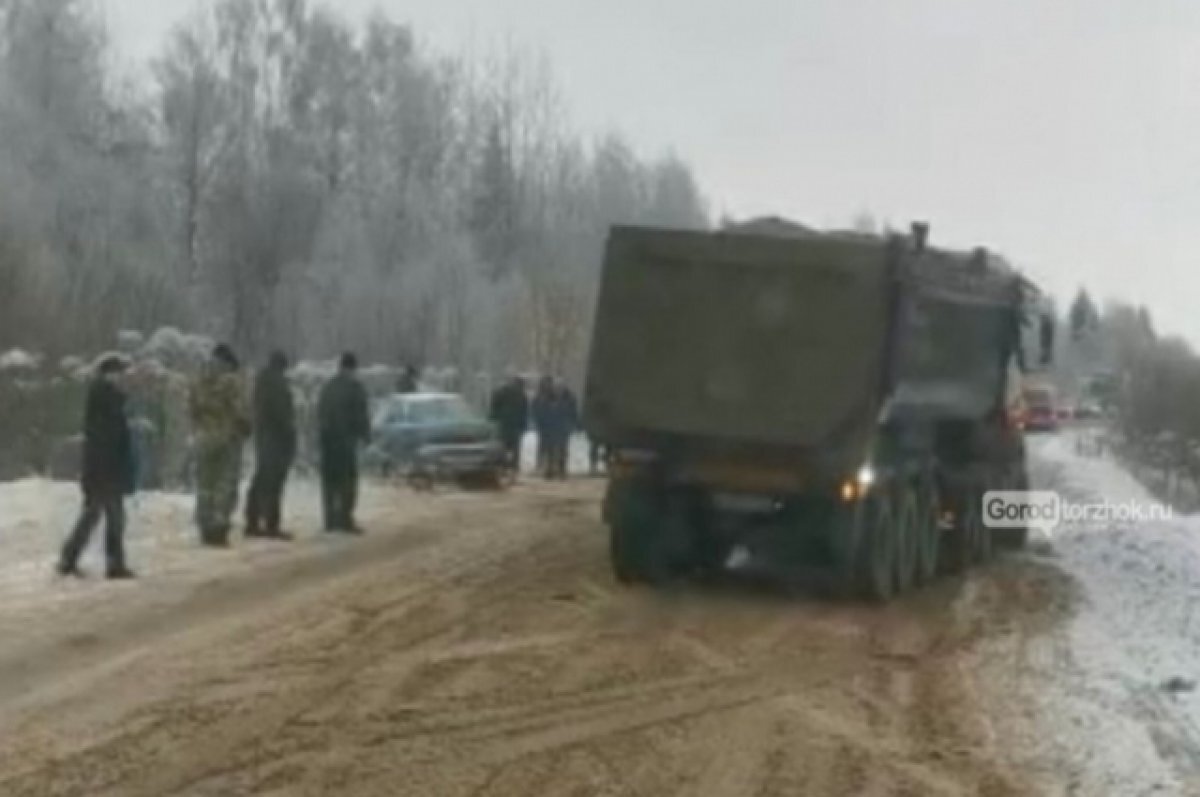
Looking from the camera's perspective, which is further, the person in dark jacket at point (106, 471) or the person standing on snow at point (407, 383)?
the person standing on snow at point (407, 383)

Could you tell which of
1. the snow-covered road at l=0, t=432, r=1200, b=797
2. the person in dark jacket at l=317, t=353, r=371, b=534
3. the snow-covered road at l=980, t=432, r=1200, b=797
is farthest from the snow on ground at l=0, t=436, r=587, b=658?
the snow-covered road at l=980, t=432, r=1200, b=797

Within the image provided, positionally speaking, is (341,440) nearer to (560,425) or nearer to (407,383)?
(560,425)

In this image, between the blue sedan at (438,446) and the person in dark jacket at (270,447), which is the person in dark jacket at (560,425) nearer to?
the blue sedan at (438,446)

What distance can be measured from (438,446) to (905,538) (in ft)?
49.3

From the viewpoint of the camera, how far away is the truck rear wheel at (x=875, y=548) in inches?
750

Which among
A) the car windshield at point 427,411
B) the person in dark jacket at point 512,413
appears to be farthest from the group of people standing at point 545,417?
the car windshield at point 427,411

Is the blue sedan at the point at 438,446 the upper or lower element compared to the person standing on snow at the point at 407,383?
lower

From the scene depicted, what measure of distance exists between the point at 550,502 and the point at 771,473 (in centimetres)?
1293

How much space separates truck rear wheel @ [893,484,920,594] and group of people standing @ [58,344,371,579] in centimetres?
626

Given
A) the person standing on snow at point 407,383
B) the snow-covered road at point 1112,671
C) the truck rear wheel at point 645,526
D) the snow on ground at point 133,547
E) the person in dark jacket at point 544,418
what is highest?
the person standing on snow at point 407,383

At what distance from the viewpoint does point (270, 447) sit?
2217 cm

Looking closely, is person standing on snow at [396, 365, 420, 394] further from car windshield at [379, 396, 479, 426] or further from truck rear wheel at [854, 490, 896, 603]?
truck rear wheel at [854, 490, 896, 603]

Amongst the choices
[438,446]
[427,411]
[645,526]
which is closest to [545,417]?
[427,411]

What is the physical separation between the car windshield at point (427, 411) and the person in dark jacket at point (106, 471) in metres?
17.2
